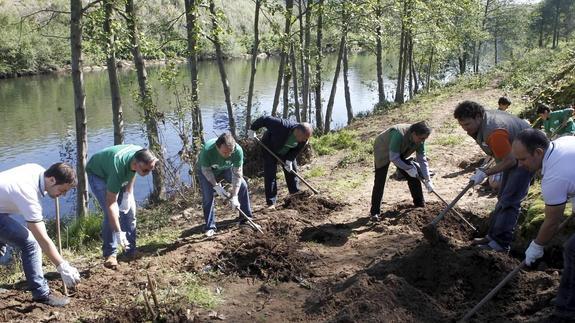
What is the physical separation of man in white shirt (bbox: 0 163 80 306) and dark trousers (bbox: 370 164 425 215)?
13.2 feet

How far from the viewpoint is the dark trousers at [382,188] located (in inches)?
270

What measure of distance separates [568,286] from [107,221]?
465 centimetres

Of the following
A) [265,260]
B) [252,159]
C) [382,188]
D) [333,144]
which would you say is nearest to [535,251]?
[265,260]

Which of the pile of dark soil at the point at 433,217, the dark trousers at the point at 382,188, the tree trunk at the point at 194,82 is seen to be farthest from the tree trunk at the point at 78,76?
the pile of dark soil at the point at 433,217

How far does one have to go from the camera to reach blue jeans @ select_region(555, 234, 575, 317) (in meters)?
3.67

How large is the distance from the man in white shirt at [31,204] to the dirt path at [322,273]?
1.55 ft

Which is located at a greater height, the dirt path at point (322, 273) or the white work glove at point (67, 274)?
the white work glove at point (67, 274)

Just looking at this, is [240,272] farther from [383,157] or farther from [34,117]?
[34,117]

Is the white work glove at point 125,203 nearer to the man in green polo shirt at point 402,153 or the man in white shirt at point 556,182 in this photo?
the man in green polo shirt at point 402,153

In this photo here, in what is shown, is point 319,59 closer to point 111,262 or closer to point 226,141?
point 226,141

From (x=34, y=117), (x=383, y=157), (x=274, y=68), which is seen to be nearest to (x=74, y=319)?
(x=383, y=157)

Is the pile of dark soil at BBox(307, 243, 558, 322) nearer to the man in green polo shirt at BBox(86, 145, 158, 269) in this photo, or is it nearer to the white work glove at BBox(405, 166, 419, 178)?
the white work glove at BBox(405, 166, 419, 178)

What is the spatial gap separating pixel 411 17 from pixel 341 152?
8081 mm

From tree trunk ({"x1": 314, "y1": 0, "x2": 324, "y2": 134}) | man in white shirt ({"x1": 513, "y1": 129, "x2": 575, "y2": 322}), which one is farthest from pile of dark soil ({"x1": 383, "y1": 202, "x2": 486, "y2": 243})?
tree trunk ({"x1": 314, "y1": 0, "x2": 324, "y2": 134})
